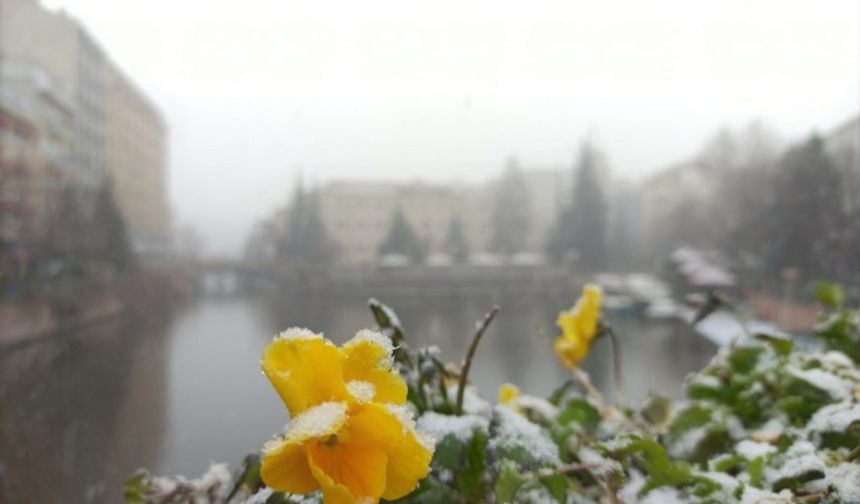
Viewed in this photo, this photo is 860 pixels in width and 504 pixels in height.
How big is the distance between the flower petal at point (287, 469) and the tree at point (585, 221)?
6739mm

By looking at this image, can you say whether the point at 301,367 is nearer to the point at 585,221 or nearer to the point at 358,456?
the point at 358,456

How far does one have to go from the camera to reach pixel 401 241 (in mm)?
2535

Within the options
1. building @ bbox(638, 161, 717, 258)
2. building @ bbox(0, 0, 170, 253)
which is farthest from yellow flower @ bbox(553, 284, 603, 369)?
building @ bbox(0, 0, 170, 253)

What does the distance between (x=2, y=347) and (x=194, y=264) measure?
25.6 ft

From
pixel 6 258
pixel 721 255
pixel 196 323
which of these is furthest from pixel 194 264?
pixel 721 255

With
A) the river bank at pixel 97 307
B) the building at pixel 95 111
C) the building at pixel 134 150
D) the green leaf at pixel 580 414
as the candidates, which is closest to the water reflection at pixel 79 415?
the river bank at pixel 97 307

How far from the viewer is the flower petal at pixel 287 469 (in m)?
0.19

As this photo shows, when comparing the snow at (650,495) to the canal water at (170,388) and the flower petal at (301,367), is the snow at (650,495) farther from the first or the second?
the canal water at (170,388)

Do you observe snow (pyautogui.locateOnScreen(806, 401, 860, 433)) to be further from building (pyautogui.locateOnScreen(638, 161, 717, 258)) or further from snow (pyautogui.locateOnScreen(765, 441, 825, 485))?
building (pyautogui.locateOnScreen(638, 161, 717, 258))

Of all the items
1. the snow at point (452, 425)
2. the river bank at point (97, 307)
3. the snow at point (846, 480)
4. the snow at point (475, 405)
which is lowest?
the river bank at point (97, 307)

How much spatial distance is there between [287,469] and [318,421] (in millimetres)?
25

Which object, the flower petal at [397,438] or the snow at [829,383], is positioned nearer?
the flower petal at [397,438]

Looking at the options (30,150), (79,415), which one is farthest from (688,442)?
(30,150)

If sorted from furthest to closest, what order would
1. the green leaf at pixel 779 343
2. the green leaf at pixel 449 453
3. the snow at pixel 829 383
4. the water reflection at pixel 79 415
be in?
the water reflection at pixel 79 415
the green leaf at pixel 779 343
the snow at pixel 829 383
the green leaf at pixel 449 453
